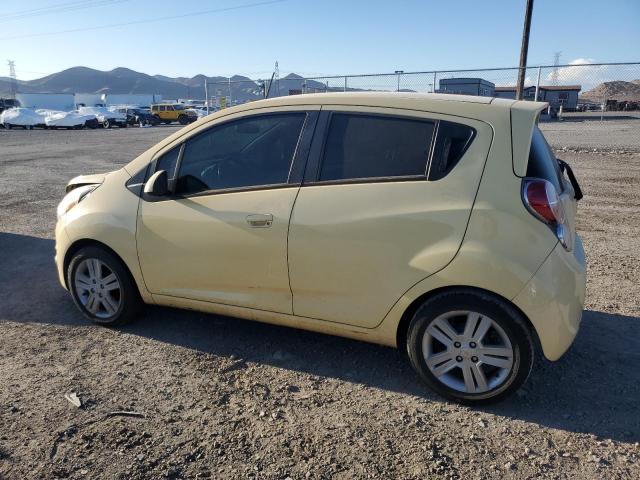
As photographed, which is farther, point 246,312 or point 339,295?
point 246,312

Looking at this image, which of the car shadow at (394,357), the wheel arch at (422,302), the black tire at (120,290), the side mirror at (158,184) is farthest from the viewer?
the black tire at (120,290)

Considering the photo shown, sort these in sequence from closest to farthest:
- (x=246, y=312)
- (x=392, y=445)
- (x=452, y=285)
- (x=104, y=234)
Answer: (x=392, y=445) → (x=452, y=285) → (x=246, y=312) → (x=104, y=234)

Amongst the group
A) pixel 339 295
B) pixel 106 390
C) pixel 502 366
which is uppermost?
pixel 339 295

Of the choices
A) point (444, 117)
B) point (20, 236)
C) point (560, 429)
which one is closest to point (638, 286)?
point (560, 429)

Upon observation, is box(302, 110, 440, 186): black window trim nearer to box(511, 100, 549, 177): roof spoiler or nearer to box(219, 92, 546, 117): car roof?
box(219, 92, 546, 117): car roof

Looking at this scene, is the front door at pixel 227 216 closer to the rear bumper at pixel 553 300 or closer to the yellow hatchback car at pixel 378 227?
the yellow hatchback car at pixel 378 227

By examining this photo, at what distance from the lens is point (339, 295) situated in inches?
128

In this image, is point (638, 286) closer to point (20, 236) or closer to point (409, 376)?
point (409, 376)

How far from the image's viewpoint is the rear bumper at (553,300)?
279 centimetres

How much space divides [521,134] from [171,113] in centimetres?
4945

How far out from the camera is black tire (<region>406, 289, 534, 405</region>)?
9.46 feet

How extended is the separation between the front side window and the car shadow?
1187 mm

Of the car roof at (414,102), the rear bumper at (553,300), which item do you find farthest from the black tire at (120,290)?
the rear bumper at (553,300)

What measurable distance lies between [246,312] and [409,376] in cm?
120
